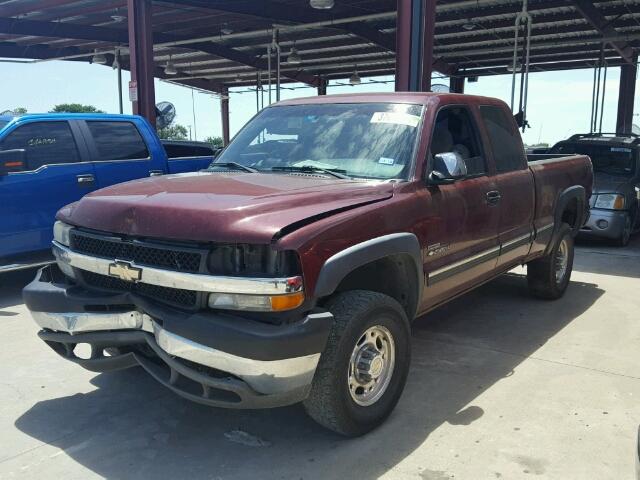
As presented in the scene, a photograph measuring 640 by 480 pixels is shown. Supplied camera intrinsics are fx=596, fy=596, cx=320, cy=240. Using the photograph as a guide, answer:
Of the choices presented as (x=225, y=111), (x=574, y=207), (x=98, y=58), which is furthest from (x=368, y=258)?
(x=225, y=111)

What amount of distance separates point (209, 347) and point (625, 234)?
29.6 ft

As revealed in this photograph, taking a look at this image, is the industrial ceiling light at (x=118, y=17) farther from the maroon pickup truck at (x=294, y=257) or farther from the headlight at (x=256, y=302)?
the headlight at (x=256, y=302)

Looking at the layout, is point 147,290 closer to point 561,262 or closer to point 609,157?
point 561,262

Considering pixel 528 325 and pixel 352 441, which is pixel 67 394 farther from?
pixel 528 325

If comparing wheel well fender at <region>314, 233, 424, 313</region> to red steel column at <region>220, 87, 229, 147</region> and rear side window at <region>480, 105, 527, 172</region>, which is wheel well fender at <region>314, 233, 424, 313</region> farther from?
red steel column at <region>220, 87, 229, 147</region>

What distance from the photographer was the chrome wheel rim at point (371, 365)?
10.9 ft

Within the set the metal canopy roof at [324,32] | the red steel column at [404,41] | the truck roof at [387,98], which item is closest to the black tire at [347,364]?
the truck roof at [387,98]

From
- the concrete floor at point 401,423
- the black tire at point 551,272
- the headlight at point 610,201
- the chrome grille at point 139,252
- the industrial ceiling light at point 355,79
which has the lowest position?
the concrete floor at point 401,423

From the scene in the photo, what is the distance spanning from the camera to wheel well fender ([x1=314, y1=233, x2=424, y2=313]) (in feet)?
9.82

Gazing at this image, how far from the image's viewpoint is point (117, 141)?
7.34 meters

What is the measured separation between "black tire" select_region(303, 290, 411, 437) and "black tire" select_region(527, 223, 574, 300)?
3.19 m

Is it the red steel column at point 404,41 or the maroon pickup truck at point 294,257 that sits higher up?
the red steel column at point 404,41

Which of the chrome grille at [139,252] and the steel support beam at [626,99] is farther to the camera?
the steel support beam at [626,99]

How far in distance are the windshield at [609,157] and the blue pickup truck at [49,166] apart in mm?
7597
